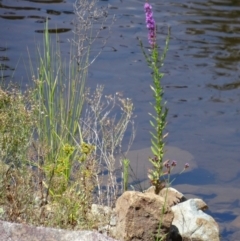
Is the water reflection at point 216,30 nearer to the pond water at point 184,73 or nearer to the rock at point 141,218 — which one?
the pond water at point 184,73

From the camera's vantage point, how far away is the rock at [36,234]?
3102mm

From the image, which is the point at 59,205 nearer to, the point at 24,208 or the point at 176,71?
the point at 24,208

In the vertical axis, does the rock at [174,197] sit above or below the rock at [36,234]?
below

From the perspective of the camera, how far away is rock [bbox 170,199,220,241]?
5.24 metres

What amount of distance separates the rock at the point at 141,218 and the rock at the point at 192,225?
429 millimetres

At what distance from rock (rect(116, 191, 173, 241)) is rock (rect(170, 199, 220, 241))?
429 mm

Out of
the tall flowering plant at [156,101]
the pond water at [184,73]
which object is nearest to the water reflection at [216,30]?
the pond water at [184,73]

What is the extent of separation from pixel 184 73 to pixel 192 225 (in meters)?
3.38

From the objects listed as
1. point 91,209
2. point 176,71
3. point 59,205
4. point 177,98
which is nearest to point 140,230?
point 91,209

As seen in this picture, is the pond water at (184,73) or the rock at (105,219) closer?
the rock at (105,219)

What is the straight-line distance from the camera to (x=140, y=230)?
4.76 metres

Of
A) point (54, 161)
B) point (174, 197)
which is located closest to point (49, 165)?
point (54, 161)

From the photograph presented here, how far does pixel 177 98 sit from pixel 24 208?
3997 mm

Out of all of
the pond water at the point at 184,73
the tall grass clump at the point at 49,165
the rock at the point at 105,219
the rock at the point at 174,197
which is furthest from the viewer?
the pond water at the point at 184,73
